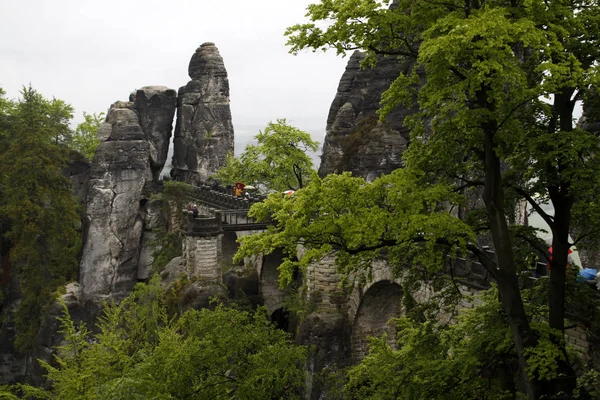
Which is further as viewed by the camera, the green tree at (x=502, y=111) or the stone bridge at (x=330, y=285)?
the stone bridge at (x=330, y=285)

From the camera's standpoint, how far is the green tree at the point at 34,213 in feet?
130

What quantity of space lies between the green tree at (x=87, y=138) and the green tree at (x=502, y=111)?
50.4 meters

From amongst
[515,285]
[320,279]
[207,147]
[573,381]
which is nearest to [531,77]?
[515,285]

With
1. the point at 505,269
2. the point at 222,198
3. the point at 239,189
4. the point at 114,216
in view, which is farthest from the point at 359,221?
the point at 114,216

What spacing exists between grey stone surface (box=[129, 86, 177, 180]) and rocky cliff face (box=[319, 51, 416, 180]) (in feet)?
60.5

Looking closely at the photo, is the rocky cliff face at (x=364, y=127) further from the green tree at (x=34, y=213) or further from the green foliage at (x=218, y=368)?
the green tree at (x=34, y=213)

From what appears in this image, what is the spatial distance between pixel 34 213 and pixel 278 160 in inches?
701

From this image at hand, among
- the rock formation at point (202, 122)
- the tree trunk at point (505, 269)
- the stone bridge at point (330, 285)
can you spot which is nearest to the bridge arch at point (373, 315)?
the stone bridge at point (330, 285)

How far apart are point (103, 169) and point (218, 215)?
15.4 meters

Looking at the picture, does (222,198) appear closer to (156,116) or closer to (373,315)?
(156,116)

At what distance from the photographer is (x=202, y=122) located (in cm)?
5459

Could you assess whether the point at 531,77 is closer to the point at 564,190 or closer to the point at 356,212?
the point at 564,190

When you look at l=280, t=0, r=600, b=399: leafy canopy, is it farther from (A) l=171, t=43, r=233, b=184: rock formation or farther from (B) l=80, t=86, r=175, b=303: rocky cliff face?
(A) l=171, t=43, r=233, b=184: rock formation

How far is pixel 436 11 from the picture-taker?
1106cm
